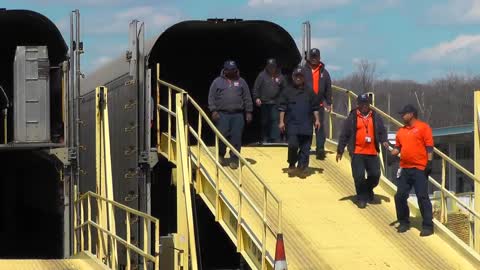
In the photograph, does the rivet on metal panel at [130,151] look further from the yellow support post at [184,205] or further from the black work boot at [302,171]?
the black work boot at [302,171]

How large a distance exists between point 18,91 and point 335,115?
538 centimetres

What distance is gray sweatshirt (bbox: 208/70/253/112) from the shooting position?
11.0 metres

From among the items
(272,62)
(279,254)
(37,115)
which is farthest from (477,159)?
(37,115)

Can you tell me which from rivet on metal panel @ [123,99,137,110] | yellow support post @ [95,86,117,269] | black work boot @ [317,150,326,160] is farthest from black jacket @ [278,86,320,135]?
yellow support post @ [95,86,117,269]

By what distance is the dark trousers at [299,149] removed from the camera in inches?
429

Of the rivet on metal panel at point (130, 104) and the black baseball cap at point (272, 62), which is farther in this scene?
the black baseball cap at point (272, 62)

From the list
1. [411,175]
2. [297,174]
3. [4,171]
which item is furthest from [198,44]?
[4,171]

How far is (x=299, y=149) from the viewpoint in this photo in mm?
11172

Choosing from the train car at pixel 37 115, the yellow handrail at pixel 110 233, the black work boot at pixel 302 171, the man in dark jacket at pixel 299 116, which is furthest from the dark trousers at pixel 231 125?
the train car at pixel 37 115

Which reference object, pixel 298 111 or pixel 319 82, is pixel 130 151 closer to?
pixel 298 111

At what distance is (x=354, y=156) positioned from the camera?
10.3 meters

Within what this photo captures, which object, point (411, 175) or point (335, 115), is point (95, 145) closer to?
point (335, 115)

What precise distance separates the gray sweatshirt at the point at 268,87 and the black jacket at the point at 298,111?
4.86ft

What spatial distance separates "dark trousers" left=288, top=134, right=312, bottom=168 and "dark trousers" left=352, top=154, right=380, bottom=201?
0.89m
